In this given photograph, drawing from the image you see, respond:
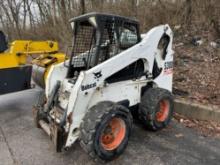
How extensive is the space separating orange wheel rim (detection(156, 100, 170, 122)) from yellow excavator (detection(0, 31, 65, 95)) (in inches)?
116

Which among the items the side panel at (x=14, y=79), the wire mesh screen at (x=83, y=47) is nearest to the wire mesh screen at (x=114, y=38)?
the wire mesh screen at (x=83, y=47)

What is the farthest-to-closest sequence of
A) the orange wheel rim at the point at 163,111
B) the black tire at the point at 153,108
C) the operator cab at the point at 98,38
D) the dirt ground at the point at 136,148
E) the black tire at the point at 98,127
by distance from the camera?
the orange wheel rim at the point at 163,111
the black tire at the point at 153,108
the operator cab at the point at 98,38
the dirt ground at the point at 136,148
the black tire at the point at 98,127

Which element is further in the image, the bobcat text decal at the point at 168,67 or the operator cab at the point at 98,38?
the bobcat text decal at the point at 168,67

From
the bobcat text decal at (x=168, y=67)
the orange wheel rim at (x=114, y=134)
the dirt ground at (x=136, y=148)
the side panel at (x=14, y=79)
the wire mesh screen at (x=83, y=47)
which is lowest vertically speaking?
the dirt ground at (x=136, y=148)

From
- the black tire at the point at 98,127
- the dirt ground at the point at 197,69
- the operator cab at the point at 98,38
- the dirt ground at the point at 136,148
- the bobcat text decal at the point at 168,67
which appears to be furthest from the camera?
the dirt ground at the point at 197,69

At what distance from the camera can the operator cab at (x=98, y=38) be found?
133 inches

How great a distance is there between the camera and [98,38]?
337cm

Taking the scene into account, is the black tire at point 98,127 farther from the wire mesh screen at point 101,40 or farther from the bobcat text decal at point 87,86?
the wire mesh screen at point 101,40

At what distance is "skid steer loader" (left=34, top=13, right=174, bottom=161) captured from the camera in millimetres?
3000

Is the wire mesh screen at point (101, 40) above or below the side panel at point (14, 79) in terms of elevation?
above

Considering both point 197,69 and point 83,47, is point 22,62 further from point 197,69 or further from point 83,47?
point 197,69

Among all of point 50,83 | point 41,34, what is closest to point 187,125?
point 50,83

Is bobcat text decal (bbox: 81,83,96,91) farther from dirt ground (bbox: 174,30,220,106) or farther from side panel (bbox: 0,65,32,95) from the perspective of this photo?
side panel (bbox: 0,65,32,95)

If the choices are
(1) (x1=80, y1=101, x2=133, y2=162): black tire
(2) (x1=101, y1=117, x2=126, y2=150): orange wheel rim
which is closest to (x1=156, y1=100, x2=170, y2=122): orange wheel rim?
(2) (x1=101, y1=117, x2=126, y2=150): orange wheel rim
